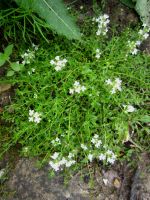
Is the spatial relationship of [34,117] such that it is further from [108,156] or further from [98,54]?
[98,54]

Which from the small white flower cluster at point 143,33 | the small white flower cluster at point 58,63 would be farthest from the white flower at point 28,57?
the small white flower cluster at point 143,33

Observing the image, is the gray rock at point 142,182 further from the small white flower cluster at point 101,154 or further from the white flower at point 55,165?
the white flower at point 55,165

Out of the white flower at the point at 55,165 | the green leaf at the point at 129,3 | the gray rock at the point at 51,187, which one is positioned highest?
the green leaf at the point at 129,3

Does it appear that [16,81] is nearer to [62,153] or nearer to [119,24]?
[62,153]

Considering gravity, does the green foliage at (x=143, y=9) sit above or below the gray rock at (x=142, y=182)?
above

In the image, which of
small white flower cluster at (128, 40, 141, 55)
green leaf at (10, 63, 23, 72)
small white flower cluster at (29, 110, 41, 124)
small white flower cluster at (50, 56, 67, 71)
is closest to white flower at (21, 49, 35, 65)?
green leaf at (10, 63, 23, 72)

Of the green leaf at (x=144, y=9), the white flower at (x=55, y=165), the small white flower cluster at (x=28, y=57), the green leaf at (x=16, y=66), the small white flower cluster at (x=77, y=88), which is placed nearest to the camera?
the white flower at (x=55, y=165)

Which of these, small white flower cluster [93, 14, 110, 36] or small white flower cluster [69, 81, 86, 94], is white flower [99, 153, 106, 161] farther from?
small white flower cluster [93, 14, 110, 36]
